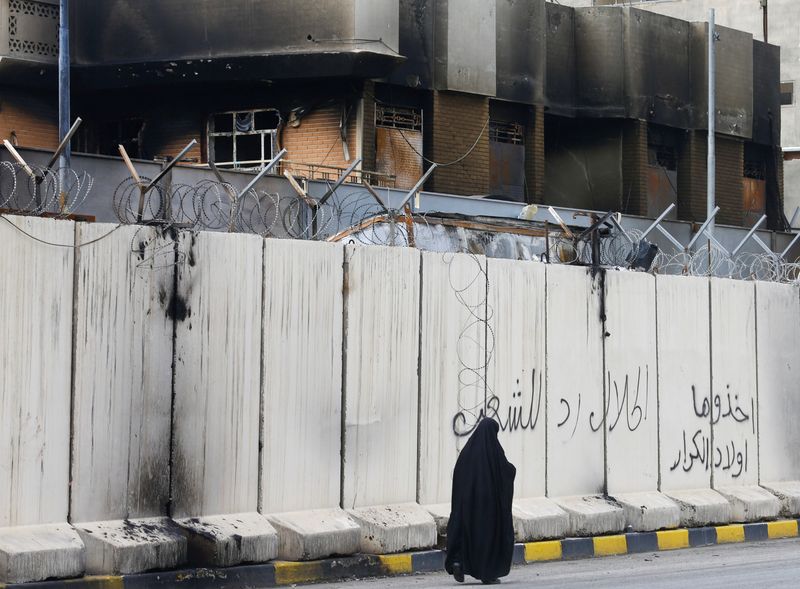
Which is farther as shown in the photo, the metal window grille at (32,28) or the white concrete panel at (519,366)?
the metal window grille at (32,28)

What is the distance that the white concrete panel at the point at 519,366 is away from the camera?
542 inches

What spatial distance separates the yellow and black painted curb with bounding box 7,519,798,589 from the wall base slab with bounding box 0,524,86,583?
81 mm

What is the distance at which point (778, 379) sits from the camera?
1755cm

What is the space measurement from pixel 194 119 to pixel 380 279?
12766 mm

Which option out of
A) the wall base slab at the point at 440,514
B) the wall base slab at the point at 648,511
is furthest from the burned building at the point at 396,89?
the wall base slab at the point at 440,514

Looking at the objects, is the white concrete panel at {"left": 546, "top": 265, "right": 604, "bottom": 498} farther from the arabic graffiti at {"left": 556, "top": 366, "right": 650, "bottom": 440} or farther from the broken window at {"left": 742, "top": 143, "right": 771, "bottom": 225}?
the broken window at {"left": 742, "top": 143, "right": 771, "bottom": 225}

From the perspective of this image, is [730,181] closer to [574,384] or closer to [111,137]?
[111,137]

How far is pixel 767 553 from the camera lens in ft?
45.3

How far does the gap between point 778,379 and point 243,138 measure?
10540 mm

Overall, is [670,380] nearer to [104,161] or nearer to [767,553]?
[767,553]

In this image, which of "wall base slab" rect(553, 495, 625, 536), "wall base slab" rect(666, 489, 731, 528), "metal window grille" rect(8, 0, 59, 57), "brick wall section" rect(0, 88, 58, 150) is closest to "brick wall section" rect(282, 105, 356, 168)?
"brick wall section" rect(0, 88, 58, 150)

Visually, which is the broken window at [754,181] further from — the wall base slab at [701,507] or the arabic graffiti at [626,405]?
the arabic graffiti at [626,405]

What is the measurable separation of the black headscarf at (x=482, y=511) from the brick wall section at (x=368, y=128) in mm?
13051

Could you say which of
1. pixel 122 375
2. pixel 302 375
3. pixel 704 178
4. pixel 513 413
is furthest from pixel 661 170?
pixel 122 375
